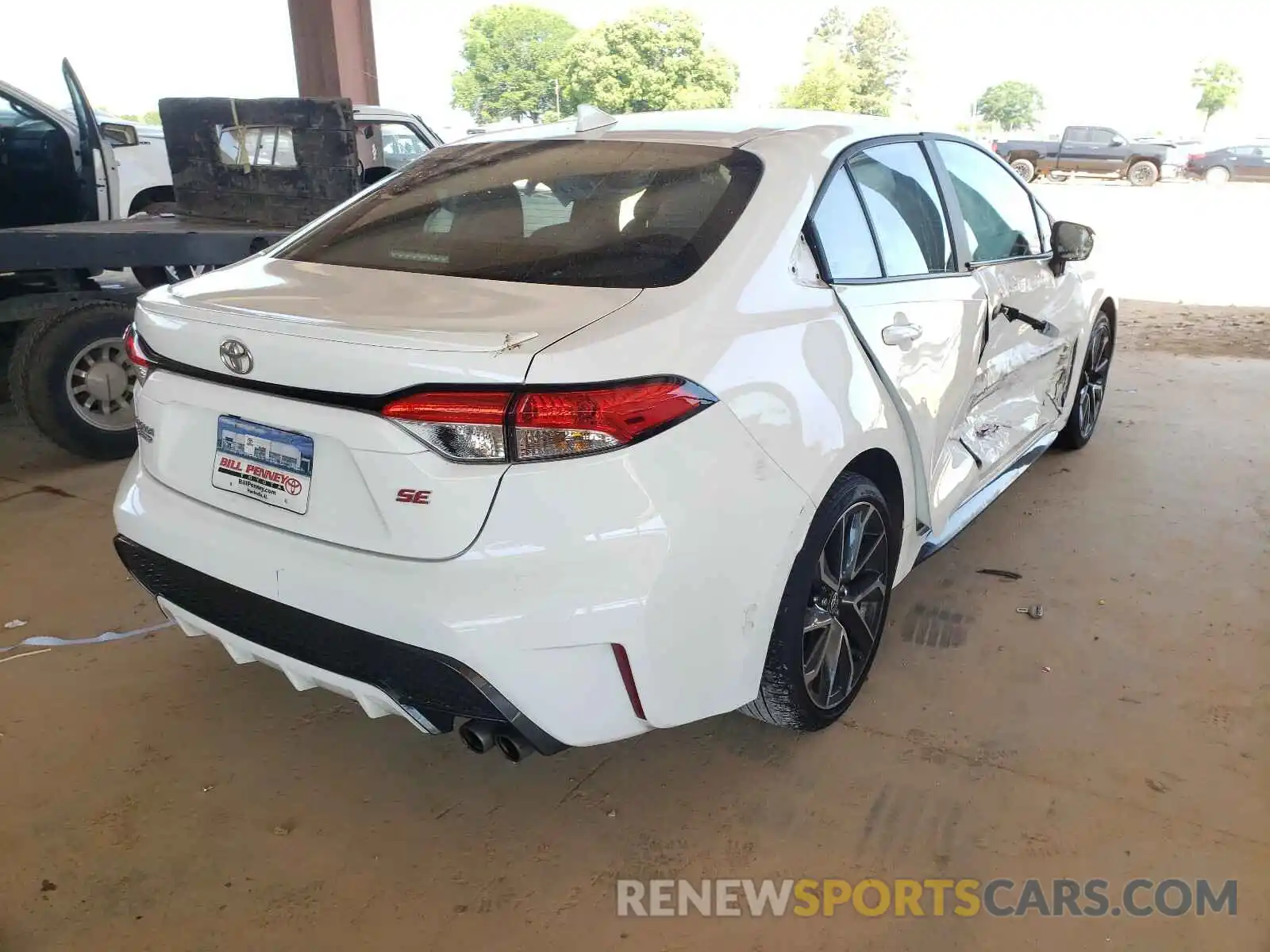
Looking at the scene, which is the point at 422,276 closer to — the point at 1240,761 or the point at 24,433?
the point at 1240,761

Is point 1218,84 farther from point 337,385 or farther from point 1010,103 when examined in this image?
point 337,385

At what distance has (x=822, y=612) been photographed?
7.43ft

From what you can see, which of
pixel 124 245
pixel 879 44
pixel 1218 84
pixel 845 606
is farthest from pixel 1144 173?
pixel 879 44

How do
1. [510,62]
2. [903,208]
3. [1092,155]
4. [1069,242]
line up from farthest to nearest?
[510,62] → [1092,155] → [1069,242] → [903,208]

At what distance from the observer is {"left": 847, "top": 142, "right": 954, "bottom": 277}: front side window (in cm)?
250

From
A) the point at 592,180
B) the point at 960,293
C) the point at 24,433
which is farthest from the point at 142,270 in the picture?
the point at 960,293

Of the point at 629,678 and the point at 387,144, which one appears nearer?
the point at 629,678

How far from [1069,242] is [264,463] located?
9.78ft

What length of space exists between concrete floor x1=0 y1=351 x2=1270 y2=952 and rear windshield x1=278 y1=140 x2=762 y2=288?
3.94 ft

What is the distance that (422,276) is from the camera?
80.9 inches

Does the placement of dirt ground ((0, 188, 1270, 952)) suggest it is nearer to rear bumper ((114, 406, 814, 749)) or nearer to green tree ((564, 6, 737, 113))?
rear bumper ((114, 406, 814, 749))

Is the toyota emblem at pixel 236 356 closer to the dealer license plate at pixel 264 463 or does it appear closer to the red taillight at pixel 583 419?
the dealer license plate at pixel 264 463

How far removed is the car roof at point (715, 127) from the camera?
2.41m

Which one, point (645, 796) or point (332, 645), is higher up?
point (332, 645)
